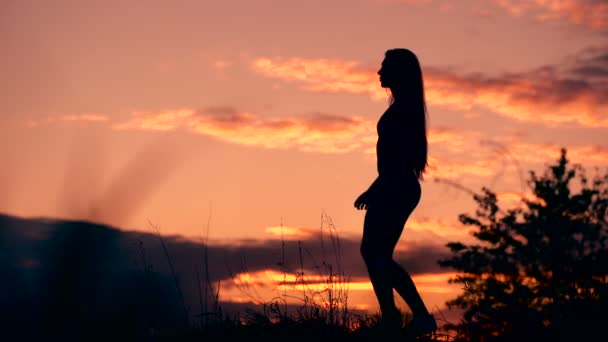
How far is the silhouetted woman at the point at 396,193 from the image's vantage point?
673 cm

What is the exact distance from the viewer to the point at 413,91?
22.9 ft

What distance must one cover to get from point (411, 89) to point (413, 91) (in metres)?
0.03

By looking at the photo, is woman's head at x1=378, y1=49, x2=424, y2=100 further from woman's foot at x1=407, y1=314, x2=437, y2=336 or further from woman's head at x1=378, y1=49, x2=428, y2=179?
woman's foot at x1=407, y1=314, x2=437, y2=336

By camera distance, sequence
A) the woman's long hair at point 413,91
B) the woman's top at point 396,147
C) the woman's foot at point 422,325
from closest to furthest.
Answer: the woman's foot at point 422,325, the woman's top at point 396,147, the woman's long hair at point 413,91

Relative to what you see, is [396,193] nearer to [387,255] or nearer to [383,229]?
[383,229]

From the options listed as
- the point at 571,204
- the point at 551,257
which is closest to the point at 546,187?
the point at 571,204

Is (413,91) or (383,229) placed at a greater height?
(413,91)

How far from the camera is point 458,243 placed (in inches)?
958

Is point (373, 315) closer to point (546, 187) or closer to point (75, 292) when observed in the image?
point (75, 292)

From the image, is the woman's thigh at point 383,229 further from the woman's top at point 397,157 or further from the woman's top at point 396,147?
the woman's top at point 396,147

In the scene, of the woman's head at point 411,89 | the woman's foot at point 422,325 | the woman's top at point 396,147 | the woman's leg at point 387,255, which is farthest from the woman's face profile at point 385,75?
the woman's foot at point 422,325

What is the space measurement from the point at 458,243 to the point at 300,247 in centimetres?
1714

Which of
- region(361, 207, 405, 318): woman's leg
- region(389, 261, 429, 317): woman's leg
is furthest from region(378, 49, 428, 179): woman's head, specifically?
region(389, 261, 429, 317): woman's leg

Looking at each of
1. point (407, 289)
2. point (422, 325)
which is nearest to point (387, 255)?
point (407, 289)
